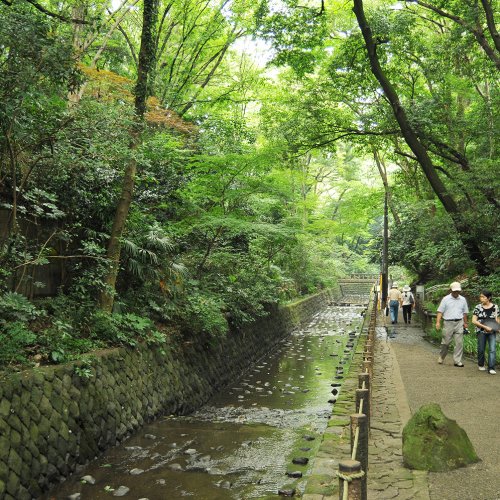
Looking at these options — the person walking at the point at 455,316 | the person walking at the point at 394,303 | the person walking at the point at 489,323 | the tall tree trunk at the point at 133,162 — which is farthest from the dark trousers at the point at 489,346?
the person walking at the point at 394,303

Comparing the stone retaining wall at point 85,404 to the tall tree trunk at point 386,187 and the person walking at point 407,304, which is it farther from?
the tall tree trunk at point 386,187

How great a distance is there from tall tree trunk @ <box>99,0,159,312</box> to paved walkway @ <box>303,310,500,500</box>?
5.17 metres

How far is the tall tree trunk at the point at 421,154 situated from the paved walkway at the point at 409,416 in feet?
15.4

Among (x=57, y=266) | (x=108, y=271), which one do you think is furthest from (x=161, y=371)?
(x=57, y=266)

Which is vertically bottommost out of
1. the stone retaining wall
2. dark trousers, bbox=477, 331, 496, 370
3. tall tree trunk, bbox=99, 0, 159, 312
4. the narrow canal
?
the narrow canal

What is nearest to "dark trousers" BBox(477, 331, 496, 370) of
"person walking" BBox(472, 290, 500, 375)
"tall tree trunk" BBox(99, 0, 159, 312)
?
"person walking" BBox(472, 290, 500, 375)

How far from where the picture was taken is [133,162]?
9586 mm

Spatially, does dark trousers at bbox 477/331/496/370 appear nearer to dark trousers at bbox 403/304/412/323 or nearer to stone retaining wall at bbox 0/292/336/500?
stone retaining wall at bbox 0/292/336/500

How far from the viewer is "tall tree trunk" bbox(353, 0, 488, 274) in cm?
1475

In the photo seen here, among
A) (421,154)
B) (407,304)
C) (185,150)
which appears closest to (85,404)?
(185,150)

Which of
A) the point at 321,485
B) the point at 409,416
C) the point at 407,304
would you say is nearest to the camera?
the point at 321,485

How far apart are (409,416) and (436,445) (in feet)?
7.22

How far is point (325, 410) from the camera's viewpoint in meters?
10.3

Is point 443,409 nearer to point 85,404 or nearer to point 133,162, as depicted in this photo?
point 85,404
